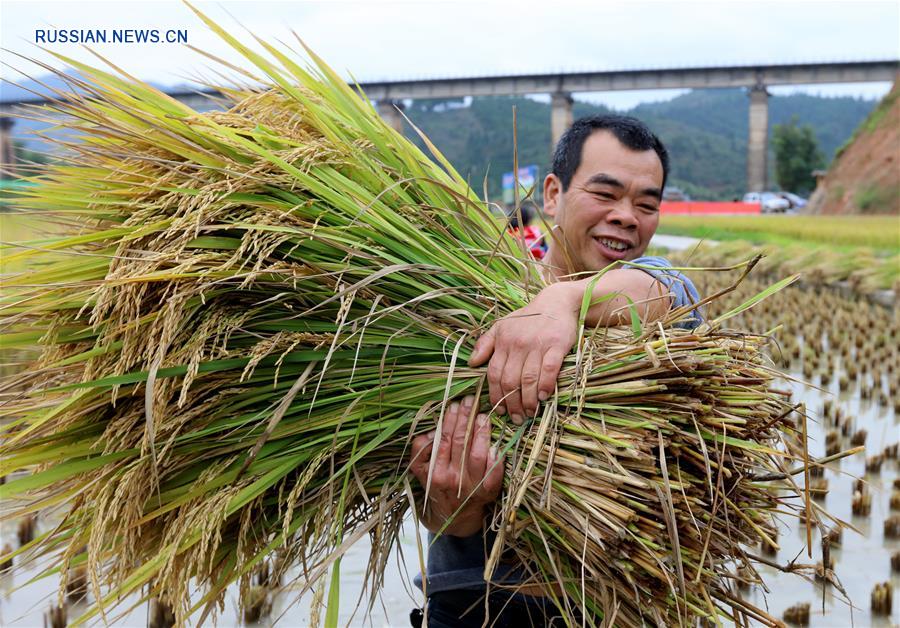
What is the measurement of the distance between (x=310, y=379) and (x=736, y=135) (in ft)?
315

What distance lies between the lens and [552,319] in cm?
139

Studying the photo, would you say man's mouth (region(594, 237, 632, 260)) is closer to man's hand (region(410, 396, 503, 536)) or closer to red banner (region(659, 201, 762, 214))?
man's hand (region(410, 396, 503, 536))

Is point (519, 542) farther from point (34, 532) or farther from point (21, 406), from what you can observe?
point (34, 532)

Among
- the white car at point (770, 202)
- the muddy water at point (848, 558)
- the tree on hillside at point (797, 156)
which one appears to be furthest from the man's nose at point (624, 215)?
the tree on hillside at point (797, 156)

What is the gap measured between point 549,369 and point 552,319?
0.09 metres

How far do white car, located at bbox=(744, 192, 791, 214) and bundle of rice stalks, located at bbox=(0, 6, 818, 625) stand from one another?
4315 centimetres

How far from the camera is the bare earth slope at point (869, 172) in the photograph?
3491 cm

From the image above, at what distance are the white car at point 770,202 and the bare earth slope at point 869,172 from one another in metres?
1.76

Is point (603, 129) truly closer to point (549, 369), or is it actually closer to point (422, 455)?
point (549, 369)

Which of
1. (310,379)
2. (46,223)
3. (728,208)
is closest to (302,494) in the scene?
(310,379)

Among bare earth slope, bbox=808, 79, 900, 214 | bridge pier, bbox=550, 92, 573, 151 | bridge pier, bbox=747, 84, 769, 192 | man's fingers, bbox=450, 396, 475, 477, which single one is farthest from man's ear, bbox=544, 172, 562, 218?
bridge pier, bbox=747, 84, 769, 192

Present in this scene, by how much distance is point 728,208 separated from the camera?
3700cm

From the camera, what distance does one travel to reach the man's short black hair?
1.83 m

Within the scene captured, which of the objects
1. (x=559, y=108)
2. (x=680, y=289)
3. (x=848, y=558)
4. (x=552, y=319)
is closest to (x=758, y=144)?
(x=559, y=108)
